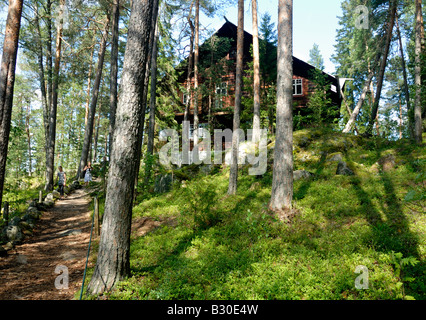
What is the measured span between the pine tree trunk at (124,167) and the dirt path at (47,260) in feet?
4.11

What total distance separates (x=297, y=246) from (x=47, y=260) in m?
6.90

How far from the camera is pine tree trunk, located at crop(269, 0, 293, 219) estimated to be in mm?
6738

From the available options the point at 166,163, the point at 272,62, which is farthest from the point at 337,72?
the point at 166,163

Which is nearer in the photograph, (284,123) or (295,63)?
(284,123)

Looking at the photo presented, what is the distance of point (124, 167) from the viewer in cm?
454

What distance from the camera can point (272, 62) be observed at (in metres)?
19.8

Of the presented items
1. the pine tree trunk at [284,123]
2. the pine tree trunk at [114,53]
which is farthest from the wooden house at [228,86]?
the pine tree trunk at [284,123]

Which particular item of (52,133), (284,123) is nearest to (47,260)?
(284,123)

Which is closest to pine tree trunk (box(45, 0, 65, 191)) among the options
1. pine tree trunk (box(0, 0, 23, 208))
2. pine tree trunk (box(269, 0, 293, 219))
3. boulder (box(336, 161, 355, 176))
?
pine tree trunk (box(0, 0, 23, 208))

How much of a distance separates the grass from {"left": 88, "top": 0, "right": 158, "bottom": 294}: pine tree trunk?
431 mm

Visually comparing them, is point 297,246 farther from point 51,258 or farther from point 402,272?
point 51,258

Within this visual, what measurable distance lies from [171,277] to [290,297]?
93.8 inches

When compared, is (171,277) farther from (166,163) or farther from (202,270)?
(166,163)

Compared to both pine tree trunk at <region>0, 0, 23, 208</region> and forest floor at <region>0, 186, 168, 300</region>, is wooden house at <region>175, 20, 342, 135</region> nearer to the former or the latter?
forest floor at <region>0, 186, 168, 300</region>
